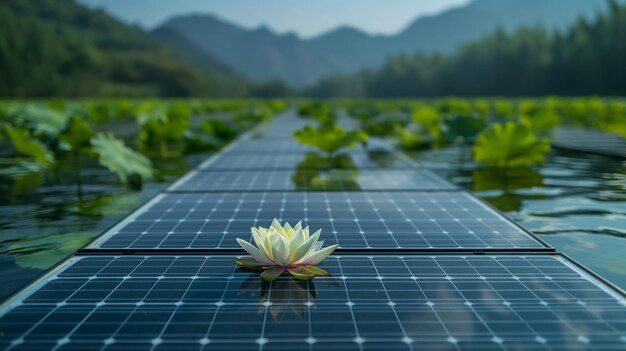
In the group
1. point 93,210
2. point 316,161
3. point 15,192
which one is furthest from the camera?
point 316,161

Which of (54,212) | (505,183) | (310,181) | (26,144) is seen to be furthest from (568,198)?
(26,144)

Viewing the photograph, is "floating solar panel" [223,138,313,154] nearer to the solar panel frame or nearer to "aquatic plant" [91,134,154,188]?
"aquatic plant" [91,134,154,188]

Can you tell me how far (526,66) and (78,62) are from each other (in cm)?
4778

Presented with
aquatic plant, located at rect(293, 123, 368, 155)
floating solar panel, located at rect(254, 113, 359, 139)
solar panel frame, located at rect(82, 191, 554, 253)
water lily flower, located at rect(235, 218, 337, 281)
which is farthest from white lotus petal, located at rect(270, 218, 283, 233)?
floating solar panel, located at rect(254, 113, 359, 139)

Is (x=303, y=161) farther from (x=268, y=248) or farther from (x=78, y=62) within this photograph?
(x=78, y=62)

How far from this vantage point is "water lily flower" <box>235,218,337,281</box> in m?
2.61

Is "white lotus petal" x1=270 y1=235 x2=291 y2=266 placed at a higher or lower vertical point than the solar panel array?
higher

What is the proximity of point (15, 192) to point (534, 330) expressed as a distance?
483 centimetres

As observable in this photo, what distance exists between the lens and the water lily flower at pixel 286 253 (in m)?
2.61

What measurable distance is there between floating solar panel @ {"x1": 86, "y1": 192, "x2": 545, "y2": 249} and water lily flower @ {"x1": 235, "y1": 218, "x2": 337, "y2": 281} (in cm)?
60

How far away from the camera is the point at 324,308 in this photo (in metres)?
2.38

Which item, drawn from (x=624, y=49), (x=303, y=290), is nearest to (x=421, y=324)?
(x=303, y=290)

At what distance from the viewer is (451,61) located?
6638cm

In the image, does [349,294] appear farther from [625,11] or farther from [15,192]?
[625,11]
